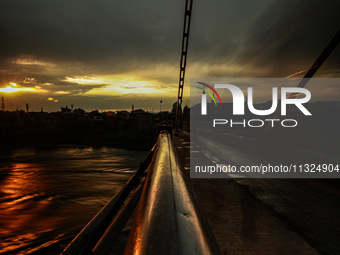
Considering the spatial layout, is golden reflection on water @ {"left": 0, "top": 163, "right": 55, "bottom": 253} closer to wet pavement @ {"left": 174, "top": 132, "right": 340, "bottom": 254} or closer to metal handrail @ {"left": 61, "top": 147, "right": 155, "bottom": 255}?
metal handrail @ {"left": 61, "top": 147, "right": 155, "bottom": 255}

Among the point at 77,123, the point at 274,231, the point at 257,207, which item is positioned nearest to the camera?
the point at 274,231

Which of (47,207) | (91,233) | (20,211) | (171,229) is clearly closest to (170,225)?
(171,229)

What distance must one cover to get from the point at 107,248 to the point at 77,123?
53.3 meters

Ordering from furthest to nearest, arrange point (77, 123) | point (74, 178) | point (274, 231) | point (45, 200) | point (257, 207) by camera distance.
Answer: point (77, 123)
point (74, 178)
point (45, 200)
point (257, 207)
point (274, 231)

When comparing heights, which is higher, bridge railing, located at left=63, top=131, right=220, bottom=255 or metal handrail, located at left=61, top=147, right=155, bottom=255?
bridge railing, located at left=63, top=131, right=220, bottom=255

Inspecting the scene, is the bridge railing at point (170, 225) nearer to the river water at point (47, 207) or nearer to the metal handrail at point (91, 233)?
the metal handrail at point (91, 233)

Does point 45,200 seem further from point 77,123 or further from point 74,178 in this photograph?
point 77,123

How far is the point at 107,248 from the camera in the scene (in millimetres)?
2020

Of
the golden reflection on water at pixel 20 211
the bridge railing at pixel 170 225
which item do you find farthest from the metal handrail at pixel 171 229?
the golden reflection on water at pixel 20 211

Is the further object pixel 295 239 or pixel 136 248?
pixel 295 239

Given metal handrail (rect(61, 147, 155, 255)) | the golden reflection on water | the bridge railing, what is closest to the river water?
the golden reflection on water

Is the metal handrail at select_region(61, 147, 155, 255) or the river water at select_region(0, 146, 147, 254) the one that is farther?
the river water at select_region(0, 146, 147, 254)

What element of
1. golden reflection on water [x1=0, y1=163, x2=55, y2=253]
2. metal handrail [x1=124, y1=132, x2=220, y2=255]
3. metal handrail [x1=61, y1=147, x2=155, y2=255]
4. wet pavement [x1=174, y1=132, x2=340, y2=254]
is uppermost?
metal handrail [x1=124, y1=132, x2=220, y2=255]

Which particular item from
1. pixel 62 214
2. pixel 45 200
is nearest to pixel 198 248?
pixel 62 214
